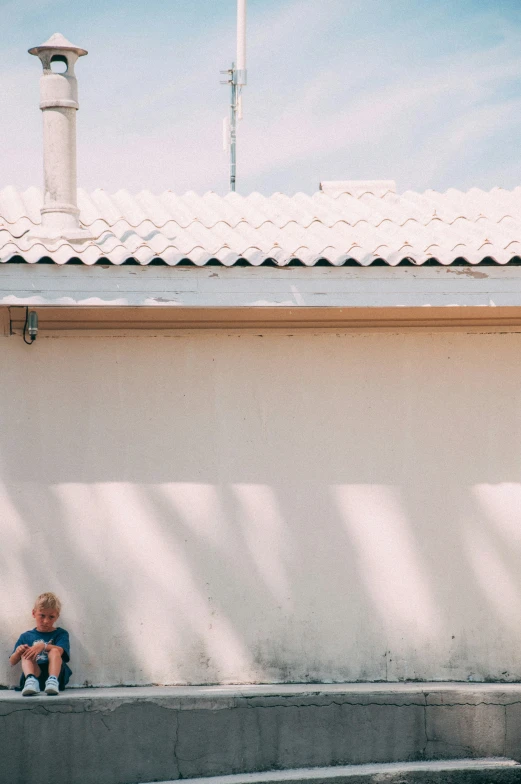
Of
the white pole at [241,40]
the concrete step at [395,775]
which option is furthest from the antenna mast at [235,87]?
the concrete step at [395,775]

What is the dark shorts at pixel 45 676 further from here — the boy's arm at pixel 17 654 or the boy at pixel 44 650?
the boy's arm at pixel 17 654

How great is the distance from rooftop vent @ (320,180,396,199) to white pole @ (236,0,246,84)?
10.7 feet

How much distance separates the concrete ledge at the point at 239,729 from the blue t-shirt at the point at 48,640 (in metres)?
0.25

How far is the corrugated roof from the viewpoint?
6270mm

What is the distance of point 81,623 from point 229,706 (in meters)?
1.16

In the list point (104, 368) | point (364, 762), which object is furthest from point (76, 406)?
point (364, 762)

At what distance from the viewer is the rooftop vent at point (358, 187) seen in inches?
349

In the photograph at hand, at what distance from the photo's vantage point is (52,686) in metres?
6.23

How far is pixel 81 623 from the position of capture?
6.68m

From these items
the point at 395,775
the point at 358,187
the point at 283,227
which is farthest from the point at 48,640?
the point at 358,187

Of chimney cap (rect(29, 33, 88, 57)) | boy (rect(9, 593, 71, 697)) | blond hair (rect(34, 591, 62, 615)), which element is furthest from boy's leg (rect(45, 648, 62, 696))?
chimney cap (rect(29, 33, 88, 57))

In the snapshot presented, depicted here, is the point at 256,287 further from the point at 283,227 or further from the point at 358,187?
the point at 358,187

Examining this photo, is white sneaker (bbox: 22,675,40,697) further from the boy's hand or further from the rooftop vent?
the rooftop vent

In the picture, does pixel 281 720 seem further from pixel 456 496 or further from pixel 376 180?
pixel 376 180
